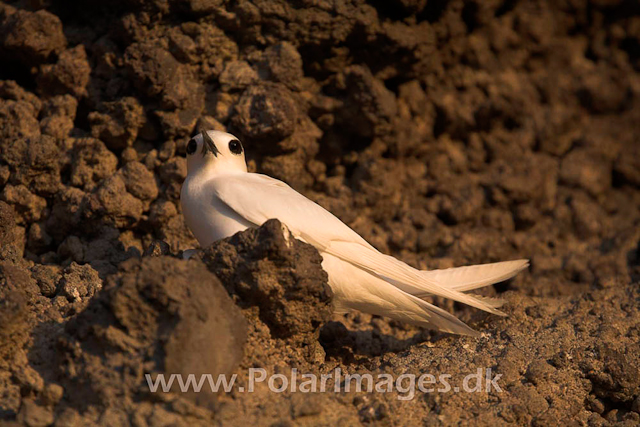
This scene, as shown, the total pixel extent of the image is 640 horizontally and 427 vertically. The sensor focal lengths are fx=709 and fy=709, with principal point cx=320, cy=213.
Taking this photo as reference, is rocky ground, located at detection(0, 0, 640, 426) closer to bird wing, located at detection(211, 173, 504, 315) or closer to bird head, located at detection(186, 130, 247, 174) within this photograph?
bird wing, located at detection(211, 173, 504, 315)

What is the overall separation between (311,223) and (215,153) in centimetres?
88

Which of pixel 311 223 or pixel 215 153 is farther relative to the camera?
pixel 215 153

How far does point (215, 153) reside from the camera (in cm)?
480

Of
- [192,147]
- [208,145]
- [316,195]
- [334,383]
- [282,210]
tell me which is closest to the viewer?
[334,383]

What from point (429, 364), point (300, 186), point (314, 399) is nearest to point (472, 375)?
point (429, 364)

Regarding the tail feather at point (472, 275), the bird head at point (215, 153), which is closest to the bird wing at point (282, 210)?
the bird head at point (215, 153)

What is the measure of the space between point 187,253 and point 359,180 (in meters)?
2.41

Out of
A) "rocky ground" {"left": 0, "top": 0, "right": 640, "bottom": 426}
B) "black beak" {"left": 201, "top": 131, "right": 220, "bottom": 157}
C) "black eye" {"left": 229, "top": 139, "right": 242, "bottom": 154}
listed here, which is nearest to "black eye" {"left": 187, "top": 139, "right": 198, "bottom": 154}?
"black beak" {"left": 201, "top": 131, "right": 220, "bottom": 157}

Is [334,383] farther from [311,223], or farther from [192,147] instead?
[192,147]

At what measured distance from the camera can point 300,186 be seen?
618 cm

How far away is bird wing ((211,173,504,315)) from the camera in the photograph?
4410mm

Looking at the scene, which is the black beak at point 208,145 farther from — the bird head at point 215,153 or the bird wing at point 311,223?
the bird wing at point 311,223

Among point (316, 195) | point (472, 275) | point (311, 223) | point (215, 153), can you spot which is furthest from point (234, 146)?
point (472, 275)

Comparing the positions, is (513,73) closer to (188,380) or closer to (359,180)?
(359,180)
